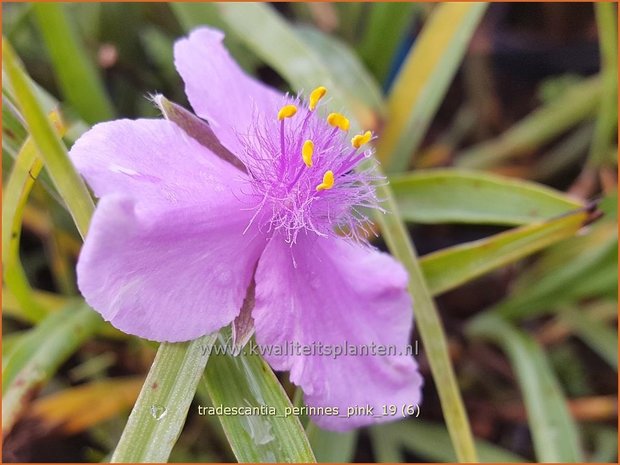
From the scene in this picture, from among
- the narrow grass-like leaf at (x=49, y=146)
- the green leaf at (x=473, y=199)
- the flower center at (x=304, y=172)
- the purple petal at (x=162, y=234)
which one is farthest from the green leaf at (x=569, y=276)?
the narrow grass-like leaf at (x=49, y=146)

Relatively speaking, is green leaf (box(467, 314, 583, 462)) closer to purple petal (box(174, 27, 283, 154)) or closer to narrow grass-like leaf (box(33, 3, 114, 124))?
purple petal (box(174, 27, 283, 154))

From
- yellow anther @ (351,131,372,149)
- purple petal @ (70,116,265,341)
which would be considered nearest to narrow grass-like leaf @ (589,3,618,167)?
yellow anther @ (351,131,372,149)

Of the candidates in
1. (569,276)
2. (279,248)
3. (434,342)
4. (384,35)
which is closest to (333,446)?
(434,342)

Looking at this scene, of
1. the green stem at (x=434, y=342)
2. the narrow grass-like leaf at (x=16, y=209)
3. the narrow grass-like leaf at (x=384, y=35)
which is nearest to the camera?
the narrow grass-like leaf at (x=16, y=209)

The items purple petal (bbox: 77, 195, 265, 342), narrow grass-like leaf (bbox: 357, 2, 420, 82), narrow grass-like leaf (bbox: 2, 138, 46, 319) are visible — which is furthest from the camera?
narrow grass-like leaf (bbox: 357, 2, 420, 82)

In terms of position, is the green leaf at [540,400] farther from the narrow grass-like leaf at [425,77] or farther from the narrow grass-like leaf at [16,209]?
the narrow grass-like leaf at [16,209]

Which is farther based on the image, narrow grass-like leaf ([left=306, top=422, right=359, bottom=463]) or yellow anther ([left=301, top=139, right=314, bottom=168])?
narrow grass-like leaf ([left=306, top=422, right=359, bottom=463])

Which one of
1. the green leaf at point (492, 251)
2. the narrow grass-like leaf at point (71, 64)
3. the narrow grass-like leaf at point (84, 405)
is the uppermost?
the narrow grass-like leaf at point (71, 64)
